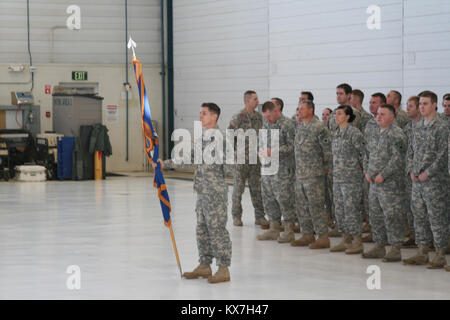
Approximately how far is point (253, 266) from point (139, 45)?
13.4 m

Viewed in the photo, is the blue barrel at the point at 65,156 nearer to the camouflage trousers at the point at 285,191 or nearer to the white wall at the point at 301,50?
the white wall at the point at 301,50

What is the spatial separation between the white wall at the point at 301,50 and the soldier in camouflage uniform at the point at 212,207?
6434 millimetres

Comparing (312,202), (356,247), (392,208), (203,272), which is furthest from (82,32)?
(203,272)

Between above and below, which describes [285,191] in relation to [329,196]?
above

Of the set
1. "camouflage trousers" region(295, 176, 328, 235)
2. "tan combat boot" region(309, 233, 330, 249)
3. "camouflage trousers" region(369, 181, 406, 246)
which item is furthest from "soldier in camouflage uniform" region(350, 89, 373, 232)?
"camouflage trousers" region(369, 181, 406, 246)

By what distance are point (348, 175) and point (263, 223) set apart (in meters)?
2.37

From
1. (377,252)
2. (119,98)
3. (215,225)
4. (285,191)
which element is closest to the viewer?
(215,225)

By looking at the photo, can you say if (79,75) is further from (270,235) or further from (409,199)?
(409,199)

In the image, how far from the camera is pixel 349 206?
26.4ft

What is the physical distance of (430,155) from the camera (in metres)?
7.20

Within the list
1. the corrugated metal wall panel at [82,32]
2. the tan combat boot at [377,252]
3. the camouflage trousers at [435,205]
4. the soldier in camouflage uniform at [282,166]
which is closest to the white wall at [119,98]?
the corrugated metal wall panel at [82,32]

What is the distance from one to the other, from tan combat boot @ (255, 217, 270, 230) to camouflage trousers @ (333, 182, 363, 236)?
1.84 metres
